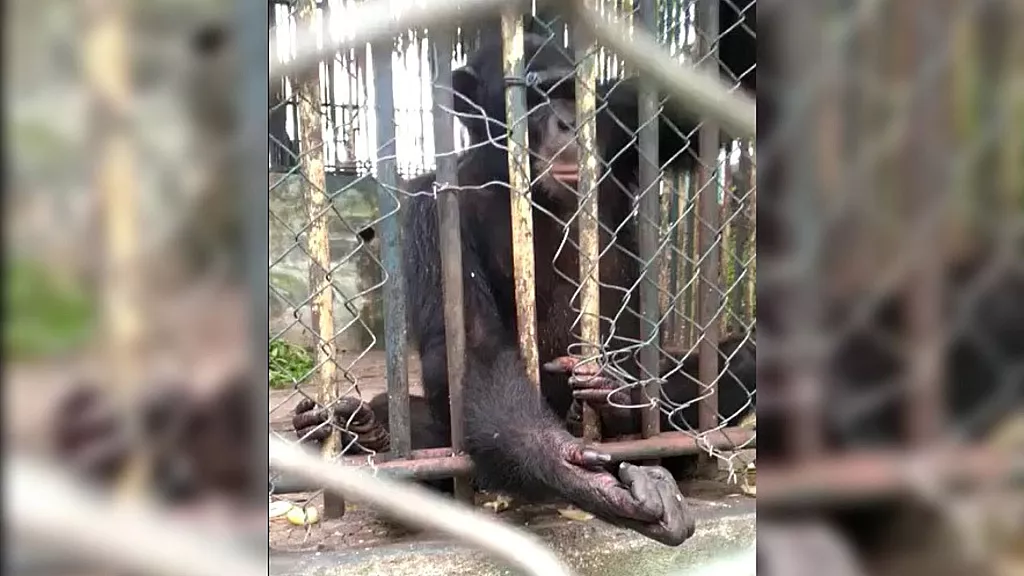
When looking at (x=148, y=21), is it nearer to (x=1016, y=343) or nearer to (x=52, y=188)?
(x=52, y=188)

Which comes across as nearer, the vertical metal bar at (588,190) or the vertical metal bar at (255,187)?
the vertical metal bar at (255,187)

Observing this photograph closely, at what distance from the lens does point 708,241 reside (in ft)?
7.26

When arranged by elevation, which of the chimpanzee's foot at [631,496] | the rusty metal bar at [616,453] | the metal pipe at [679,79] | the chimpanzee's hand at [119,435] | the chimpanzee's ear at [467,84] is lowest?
the chimpanzee's foot at [631,496]

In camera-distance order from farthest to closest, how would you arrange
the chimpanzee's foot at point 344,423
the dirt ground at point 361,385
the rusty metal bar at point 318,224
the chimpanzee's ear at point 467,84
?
the dirt ground at point 361,385 < the chimpanzee's ear at point 467,84 < the chimpanzee's foot at point 344,423 < the rusty metal bar at point 318,224

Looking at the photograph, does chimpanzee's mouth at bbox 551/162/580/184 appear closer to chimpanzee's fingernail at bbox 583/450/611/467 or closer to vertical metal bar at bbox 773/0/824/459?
chimpanzee's fingernail at bbox 583/450/611/467

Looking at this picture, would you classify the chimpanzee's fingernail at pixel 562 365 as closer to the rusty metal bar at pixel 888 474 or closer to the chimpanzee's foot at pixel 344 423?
the chimpanzee's foot at pixel 344 423

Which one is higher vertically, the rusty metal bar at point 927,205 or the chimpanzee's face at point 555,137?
the chimpanzee's face at point 555,137

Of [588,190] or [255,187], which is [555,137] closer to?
[588,190]

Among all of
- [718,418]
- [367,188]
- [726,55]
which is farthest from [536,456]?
[367,188]

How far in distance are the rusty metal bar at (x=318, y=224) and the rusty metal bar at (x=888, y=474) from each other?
122 centimetres

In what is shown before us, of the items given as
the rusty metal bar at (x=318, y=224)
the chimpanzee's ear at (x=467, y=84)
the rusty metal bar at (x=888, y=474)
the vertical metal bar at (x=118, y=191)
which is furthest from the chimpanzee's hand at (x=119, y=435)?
the chimpanzee's ear at (x=467, y=84)

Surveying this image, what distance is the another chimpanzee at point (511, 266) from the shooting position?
6.18 feet

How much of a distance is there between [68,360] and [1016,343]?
39 cm

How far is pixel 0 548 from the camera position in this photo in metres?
0.21
